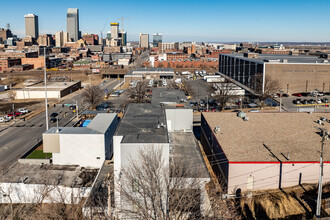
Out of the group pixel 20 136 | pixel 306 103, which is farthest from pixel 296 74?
pixel 20 136

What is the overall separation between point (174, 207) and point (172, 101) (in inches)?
486

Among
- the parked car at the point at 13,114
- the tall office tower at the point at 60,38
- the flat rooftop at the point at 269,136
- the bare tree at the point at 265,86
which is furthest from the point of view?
the tall office tower at the point at 60,38

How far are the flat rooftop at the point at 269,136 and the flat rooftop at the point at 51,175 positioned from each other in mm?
6609

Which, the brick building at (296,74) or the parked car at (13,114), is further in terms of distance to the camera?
the brick building at (296,74)

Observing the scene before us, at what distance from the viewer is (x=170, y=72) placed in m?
59.3

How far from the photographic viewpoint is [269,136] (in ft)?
49.7

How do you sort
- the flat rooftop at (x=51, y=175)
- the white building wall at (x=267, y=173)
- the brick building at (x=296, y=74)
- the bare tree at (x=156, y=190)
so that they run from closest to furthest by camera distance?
the bare tree at (x=156, y=190) → the white building wall at (x=267, y=173) → the flat rooftop at (x=51, y=175) → the brick building at (x=296, y=74)

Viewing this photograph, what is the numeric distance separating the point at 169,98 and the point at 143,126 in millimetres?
8884

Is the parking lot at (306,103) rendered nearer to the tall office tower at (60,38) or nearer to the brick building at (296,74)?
the brick building at (296,74)

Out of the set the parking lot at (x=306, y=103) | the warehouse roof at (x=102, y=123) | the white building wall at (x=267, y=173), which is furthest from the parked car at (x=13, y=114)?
the parking lot at (x=306, y=103)

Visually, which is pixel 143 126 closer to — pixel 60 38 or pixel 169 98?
pixel 169 98

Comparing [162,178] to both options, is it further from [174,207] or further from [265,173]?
[265,173]

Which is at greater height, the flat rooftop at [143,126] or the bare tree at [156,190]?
the flat rooftop at [143,126]

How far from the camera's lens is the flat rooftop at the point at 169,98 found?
19795mm
